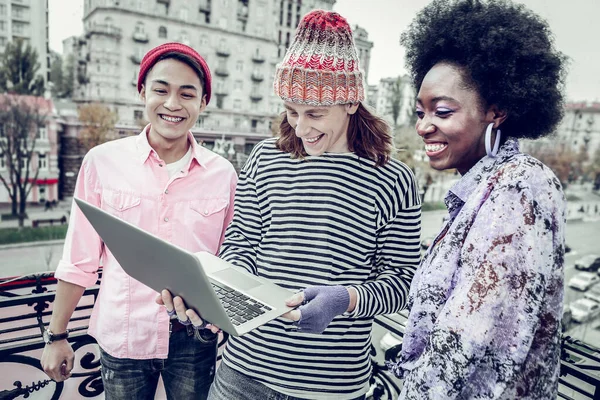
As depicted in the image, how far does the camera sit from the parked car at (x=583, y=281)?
13.4 meters

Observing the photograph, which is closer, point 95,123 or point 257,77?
point 95,123

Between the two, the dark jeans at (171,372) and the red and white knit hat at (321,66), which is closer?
the red and white knit hat at (321,66)

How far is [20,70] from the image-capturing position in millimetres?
10234

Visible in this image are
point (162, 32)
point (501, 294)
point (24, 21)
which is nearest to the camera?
point (501, 294)

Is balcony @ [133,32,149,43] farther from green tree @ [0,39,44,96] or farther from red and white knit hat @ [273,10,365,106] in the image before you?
red and white knit hat @ [273,10,365,106]

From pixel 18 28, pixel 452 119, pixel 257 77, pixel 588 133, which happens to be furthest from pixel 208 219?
pixel 588 133

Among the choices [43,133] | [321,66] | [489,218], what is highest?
[321,66]

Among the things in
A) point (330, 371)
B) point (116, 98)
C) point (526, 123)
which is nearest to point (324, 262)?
point (330, 371)

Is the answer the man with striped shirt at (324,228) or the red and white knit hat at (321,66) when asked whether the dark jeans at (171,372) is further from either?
the red and white knit hat at (321,66)

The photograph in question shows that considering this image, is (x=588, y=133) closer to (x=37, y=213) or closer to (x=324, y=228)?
(x=324, y=228)

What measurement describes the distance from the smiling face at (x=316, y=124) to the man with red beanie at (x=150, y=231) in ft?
1.33

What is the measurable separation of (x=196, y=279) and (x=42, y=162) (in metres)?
14.1

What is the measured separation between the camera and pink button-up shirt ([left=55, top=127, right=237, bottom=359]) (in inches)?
49.1

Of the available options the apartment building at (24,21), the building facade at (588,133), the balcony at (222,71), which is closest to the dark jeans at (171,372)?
the apartment building at (24,21)
